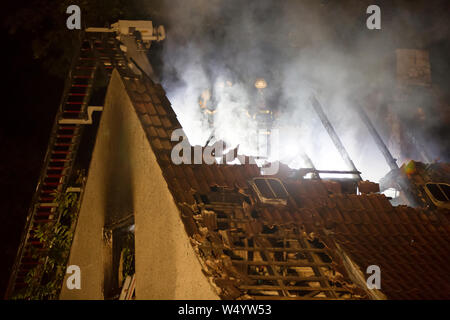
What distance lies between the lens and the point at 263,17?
603 inches

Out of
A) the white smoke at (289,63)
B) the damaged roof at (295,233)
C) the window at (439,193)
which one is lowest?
the damaged roof at (295,233)

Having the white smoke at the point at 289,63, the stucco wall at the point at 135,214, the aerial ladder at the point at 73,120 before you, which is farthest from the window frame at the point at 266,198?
the white smoke at the point at 289,63

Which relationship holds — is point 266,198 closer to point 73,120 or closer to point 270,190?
point 270,190

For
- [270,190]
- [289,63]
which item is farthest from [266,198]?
[289,63]

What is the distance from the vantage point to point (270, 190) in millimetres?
6918

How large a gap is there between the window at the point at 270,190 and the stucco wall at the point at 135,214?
1602 mm

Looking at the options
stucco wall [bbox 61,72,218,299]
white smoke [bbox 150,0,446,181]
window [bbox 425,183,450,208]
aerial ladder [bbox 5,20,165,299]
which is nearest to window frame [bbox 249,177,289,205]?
stucco wall [bbox 61,72,218,299]

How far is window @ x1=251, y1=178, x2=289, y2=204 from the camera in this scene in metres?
6.73

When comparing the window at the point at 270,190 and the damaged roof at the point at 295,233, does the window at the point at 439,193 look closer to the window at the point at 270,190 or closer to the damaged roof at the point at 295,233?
the damaged roof at the point at 295,233

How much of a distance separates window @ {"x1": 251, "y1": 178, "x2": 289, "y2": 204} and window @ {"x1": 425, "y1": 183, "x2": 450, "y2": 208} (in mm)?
3207

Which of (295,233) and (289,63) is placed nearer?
(295,233)

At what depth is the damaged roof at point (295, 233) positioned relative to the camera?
548 centimetres

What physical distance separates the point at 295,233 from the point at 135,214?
2389 mm

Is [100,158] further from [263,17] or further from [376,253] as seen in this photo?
[263,17]
